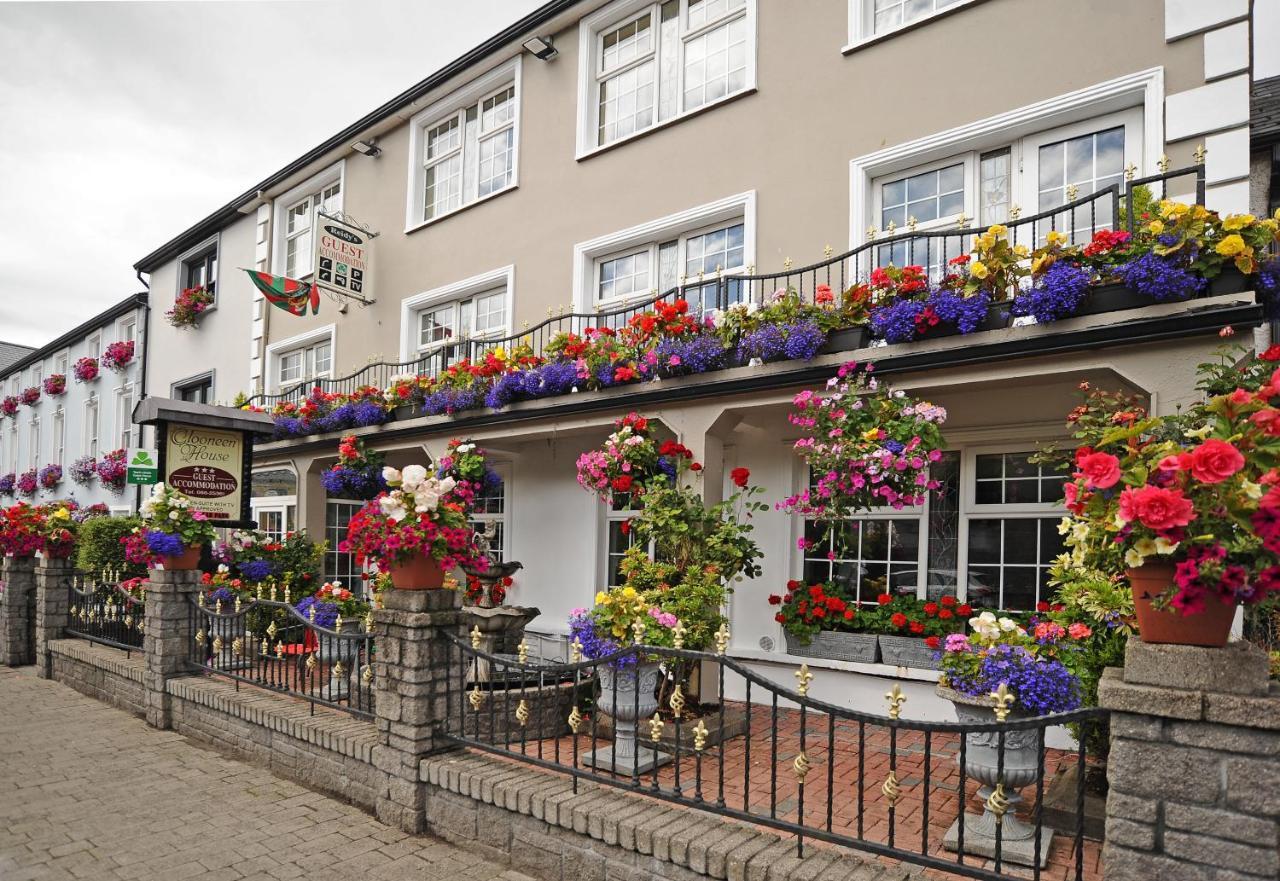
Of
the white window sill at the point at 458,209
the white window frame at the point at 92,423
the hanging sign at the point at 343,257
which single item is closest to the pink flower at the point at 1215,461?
the white window sill at the point at 458,209

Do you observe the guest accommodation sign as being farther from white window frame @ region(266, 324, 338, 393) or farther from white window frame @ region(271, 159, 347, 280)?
white window frame @ region(271, 159, 347, 280)

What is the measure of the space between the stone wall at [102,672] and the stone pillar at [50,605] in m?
0.17

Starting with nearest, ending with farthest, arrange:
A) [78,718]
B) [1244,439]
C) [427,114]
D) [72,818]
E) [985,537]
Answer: [1244,439] < [72,818] < [985,537] < [78,718] < [427,114]

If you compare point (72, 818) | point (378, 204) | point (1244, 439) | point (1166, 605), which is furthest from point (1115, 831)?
point (378, 204)

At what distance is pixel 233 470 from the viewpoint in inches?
426

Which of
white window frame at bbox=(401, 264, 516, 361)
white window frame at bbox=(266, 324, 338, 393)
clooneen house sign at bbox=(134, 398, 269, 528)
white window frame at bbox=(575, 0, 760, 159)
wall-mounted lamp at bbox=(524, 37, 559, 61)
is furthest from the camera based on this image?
white window frame at bbox=(266, 324, 338, 393)

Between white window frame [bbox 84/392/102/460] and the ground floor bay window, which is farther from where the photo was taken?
white window frame [bbox 84/392/102/460]

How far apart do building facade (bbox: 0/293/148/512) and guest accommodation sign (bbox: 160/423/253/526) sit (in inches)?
418

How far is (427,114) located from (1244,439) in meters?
12.7

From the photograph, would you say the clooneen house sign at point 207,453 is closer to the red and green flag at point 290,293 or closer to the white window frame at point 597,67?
the red and green flag at point 290,293

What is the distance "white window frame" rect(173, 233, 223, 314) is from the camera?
1742cm

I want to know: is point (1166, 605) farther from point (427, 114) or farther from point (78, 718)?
point (427, 114)

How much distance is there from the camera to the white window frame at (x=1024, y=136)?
20.1ft

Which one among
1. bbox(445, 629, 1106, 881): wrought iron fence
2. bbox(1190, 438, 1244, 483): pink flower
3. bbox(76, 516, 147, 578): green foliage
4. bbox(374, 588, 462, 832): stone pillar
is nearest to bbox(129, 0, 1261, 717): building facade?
bbox(445, 629, 1106, 881): wrought iron fence
